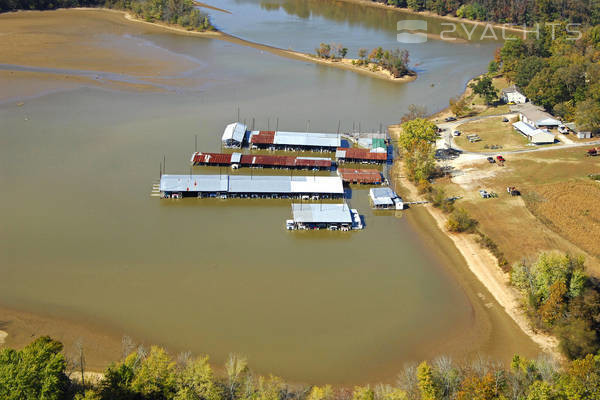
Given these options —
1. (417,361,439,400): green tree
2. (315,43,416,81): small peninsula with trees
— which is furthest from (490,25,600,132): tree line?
(417,361,439,400): green tree

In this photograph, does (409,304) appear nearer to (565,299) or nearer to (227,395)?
(565,299)

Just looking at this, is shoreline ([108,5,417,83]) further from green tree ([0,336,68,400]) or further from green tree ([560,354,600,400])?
green tree ([0,336,68,400])

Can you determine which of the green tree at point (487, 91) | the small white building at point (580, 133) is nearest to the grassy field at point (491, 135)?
the green tree at point (487, 91)

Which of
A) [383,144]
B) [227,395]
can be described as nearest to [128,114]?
[383,144]

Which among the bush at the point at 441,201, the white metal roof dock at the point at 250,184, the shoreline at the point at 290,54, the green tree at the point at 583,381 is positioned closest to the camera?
the green tree at the point at 583,381

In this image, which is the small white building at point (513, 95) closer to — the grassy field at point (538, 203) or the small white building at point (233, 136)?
the grassy field at point (538, 203)

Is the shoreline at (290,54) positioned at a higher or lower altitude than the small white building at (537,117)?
higher
